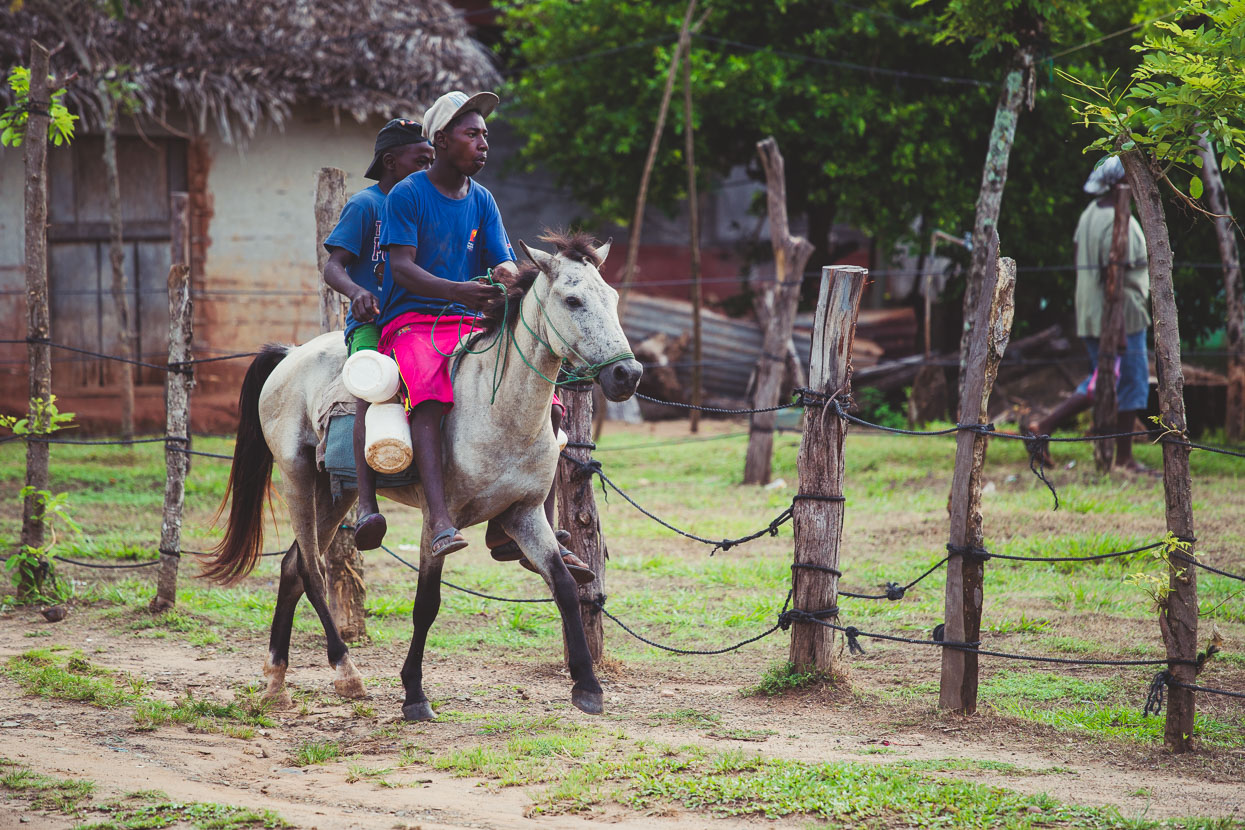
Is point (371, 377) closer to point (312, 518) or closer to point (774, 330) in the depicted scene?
point (312, 518)

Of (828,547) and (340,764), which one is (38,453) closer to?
(340,764)

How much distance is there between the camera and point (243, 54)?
11.3m

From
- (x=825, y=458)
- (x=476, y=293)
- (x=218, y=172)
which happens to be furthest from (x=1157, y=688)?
(x=218, y=172)

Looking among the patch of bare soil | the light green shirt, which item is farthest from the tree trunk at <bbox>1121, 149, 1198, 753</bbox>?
the light green shirt

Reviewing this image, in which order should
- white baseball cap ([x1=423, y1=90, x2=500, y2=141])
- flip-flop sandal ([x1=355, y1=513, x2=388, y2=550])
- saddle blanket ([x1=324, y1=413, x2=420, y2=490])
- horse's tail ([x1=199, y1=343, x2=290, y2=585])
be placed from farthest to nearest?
horse's tail ([x1=199, y1=343, x2=290, y2=585])
saddle blanket ([x1=324, y1=413, x2=420, y2=490])
white baseball cap ([x1=423, y1=90, x2=500, y2=141])
flip-flop sandal ([x1=355, y1=513, x2=388, y2=550])

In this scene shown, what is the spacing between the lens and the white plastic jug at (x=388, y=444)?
4262 mm

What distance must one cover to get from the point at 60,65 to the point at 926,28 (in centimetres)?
890

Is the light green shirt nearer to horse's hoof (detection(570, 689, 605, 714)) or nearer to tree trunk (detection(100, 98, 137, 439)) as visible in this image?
horse's hoof (detection(570, 689, 605, 714))

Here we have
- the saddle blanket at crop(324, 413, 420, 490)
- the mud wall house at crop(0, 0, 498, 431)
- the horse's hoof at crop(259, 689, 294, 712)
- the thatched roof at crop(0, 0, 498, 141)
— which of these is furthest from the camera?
the mud wall house at crop(0, 0, 498, 431)

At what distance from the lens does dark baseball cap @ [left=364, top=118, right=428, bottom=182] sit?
5.04 m

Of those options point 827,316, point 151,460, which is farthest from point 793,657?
point 151,460

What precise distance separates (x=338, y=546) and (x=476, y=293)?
2106 millimetres

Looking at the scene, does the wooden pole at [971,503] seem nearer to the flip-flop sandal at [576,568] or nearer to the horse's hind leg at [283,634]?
the flip-flop sandal at [576,568]

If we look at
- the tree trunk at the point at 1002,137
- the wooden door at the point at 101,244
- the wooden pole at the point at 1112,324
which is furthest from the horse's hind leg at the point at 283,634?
the wooden door at the point at 101,244
